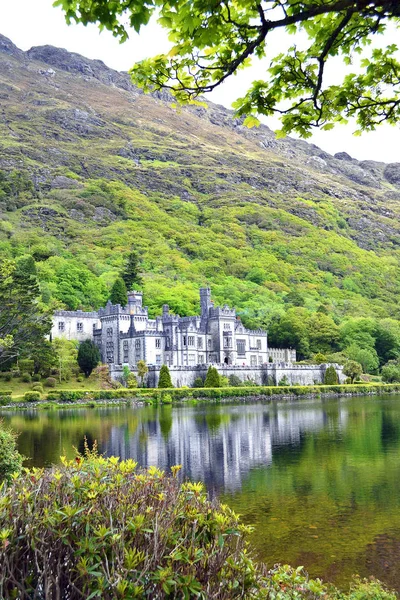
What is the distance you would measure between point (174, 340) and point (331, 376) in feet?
74.0

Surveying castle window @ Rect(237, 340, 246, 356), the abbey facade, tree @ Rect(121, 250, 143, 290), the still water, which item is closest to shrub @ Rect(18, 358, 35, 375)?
the abbey facade

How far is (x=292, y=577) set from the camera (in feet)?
27.6

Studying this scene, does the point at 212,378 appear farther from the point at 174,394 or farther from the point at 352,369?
the point at 352,369

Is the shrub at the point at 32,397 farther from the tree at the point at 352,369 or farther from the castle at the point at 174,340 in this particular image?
the tree at the point at 352,369

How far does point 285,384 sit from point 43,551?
260 ft

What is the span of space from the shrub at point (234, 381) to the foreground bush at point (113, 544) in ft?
240

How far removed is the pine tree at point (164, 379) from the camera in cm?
7181

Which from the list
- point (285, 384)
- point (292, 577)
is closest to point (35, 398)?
point (285, 384)

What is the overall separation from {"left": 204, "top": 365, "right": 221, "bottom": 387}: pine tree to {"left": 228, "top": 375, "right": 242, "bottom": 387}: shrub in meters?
4.67

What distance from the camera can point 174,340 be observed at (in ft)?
275

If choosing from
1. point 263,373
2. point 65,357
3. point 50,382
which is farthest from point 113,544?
point 263,373

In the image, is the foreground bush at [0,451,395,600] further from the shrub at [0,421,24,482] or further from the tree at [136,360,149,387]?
the tree at [136,360,149,387]

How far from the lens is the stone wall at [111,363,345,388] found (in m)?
77.6

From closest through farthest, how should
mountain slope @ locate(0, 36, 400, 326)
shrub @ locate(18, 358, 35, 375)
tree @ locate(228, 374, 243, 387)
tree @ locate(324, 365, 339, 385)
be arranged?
1. shrub @ locate(18, 358, 35, 375)
2. tree @ locate(228, 374, 243, 387)
3. tree @ locate(324, 365, 339, 385)
4. mountain slope @ locate(0, 36, 400, 326)
